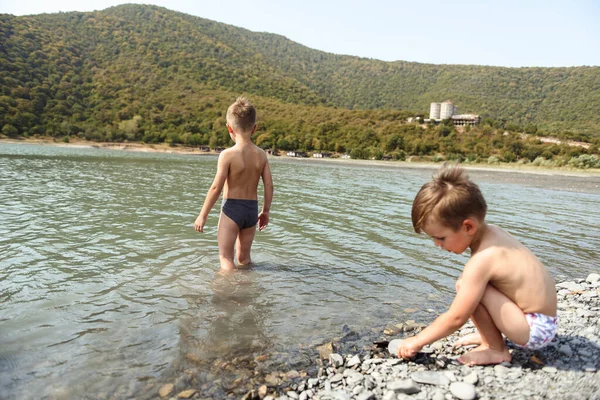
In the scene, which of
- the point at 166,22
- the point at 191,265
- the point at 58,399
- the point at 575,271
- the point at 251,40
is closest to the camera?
A: the point at 58,399

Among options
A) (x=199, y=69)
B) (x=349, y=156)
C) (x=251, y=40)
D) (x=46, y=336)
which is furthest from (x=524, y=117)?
(x=46, y=336)

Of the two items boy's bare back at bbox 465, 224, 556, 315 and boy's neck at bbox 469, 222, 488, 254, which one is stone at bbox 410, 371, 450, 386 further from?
boy's neck at bbox 469, 222, 488, 254

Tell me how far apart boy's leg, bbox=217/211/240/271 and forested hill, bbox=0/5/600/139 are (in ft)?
269

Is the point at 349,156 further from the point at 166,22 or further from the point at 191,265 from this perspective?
the point at 166,22

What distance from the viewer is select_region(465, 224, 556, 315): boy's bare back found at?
228 cm

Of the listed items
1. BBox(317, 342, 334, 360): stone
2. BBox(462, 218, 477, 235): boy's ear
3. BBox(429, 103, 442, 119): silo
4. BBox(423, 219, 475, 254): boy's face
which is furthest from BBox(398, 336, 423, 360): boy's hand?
BBox(429, 103, 442, 119): silo

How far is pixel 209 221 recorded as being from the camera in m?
8.59

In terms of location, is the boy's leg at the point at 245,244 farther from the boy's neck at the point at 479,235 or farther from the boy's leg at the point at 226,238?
the boy's neck at the point at 479,235

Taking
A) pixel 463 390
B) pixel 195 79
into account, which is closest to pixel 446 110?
pixel 195 79

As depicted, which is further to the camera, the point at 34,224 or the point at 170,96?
the point at 170,96

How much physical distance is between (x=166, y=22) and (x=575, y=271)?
A: 160m

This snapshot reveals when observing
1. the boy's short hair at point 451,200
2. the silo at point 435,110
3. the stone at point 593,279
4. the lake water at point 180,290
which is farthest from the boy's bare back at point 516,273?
the silo at point 435,110

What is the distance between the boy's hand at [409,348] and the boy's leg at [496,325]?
344 mm

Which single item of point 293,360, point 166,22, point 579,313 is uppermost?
point 166,22
